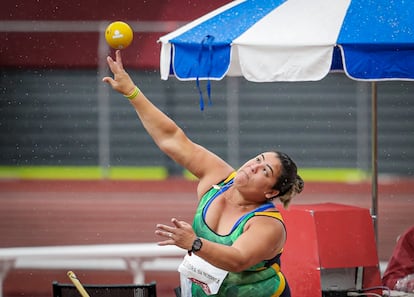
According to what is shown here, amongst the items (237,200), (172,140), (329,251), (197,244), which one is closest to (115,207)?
(329,251)

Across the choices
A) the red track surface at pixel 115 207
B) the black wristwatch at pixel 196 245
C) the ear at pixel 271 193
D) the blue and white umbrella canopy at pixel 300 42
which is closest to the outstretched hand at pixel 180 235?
the black wristwatch at pixel 196 245

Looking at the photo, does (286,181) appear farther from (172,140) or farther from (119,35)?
(119,35)

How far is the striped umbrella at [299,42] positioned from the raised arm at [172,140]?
77 centimetres

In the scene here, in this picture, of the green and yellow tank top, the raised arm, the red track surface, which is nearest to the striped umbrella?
the raised arm

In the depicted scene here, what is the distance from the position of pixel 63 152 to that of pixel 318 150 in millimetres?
4432

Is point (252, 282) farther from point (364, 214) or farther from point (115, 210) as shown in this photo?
point (115, 210)

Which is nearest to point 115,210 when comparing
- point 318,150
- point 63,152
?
point 63,152

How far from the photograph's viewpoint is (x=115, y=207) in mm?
16281

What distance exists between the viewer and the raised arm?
3939 mm

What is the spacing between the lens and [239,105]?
17188 mm

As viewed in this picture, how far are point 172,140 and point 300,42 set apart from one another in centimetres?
90

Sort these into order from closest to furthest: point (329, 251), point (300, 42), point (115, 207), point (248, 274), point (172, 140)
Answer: point (248, 274) → point (172, 140) → point (300, 42) → point (329, 251) → point (115, 207)

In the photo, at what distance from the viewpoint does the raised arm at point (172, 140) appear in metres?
3.94

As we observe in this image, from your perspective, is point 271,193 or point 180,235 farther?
point 271,193
